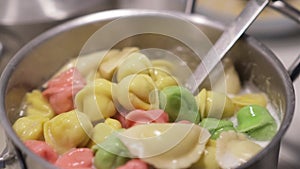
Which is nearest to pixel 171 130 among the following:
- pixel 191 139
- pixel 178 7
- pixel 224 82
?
pixel 191 139

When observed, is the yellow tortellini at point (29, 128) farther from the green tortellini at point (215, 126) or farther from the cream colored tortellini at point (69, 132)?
the green tortellini at point (215, 126)

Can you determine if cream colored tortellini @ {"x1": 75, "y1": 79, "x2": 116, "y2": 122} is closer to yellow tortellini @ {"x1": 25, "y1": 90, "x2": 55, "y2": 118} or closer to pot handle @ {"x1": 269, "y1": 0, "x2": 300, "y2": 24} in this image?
yellow tortellini @ {"x1": 25, "y1": 90, "x2": 55, "y2": 118}

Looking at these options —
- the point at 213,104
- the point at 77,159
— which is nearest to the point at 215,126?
the point at 213,104

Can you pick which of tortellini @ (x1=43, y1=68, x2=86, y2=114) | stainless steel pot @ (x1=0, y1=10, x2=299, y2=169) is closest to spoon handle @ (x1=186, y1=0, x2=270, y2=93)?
stainless steel pot @ (x1=0, y1=10, x2=299, y2=169)

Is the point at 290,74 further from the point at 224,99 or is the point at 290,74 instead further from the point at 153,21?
the point at 153,21

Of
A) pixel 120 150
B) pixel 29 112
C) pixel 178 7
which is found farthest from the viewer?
pixel 178 7
